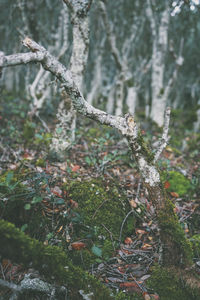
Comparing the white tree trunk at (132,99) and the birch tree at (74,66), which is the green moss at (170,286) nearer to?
the birch tree at (74,66)

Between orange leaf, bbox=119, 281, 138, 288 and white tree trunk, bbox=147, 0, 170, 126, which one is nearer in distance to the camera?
orange leaf, bbox=119, 281, 138, 288

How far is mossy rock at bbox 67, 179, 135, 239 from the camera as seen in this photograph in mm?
3209

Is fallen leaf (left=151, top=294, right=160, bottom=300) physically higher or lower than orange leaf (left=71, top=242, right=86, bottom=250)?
lower

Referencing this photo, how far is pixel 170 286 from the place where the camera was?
2424 millimetres

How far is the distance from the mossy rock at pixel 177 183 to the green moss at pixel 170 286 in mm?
1932

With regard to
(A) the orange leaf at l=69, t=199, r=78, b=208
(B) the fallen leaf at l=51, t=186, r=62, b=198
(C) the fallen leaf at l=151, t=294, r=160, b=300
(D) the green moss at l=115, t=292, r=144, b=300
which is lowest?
(D) the green moss at l=115, t=292, r=144, b=300

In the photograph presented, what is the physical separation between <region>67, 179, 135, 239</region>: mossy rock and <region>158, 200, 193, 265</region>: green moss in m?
0.90

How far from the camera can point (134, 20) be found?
34.0 feet

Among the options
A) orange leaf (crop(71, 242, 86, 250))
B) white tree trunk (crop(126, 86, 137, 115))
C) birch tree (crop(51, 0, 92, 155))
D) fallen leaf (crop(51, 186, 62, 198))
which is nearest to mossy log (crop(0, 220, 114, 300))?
orange leaf (crop(71, 242, 86, 250))

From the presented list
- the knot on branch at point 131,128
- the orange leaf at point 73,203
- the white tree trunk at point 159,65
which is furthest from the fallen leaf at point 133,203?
the white tree trunk at point 159,65

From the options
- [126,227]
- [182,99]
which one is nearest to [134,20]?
[126,227]

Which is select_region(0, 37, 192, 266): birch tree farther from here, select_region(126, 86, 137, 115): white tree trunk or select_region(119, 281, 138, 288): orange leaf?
select_region(126, 86, 137, 115): white tree trunk

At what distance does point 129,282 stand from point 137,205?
129cm

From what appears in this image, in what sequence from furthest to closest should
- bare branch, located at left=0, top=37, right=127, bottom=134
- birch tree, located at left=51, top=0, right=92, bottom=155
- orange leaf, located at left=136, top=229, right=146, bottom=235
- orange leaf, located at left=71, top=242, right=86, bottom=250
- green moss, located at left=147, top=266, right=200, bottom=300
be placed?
A: birch tree, located at left=51, top=0, right=92, bottom=155 → orange leaf, located at left=136, top=229, right=146, bottom=235 → orange leaf, located at left=71, top=242, right=86, bottom=250 → green moss, located at left=147, top=266, right=200, bottom=300 → bare branch, located at left=0, top=37, right=127, bottom=134
